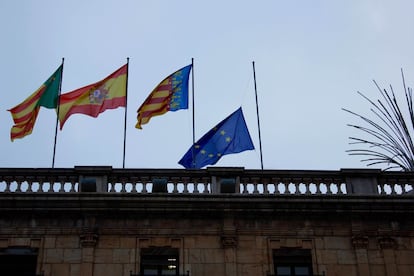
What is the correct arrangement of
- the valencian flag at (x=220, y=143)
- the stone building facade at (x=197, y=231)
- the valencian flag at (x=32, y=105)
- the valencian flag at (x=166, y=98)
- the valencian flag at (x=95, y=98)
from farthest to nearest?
the valencian flag at (x=166, y=98) < the valencian flag at (x=95, y=98) < the valencian flag at (x=32, y=105) < the valencian flag at (x=220, y=143) < the stone building facade at (x=197, y=231)

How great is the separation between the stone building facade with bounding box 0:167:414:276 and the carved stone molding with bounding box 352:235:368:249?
3 cm

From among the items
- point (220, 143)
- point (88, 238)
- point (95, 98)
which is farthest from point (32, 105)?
point (220, 143)

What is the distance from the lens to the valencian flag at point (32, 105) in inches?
1041

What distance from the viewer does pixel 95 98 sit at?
1079 inches

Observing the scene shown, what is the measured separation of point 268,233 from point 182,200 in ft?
9.85

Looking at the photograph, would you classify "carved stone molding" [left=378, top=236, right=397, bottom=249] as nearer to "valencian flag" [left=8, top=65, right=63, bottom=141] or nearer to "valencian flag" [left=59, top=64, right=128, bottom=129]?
"valencian flag" [left=59, top=64, right=128, bottom=129]

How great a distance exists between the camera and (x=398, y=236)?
75.0 feet

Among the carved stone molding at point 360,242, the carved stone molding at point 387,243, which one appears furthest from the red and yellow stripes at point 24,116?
the carved stone molding at point 387,243

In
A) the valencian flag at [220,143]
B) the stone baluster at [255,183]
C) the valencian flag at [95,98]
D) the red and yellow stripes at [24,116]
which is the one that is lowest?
the stone baluster at [255,183]

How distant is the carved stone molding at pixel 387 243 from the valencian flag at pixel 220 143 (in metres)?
6.49

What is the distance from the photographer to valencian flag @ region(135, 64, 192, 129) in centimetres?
2728

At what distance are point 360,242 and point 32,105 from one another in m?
13.3

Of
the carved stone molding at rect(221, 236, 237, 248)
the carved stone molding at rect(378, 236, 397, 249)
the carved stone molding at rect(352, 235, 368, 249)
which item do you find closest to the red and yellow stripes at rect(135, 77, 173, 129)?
the carved stone molding at rect(221, 236, 237, 248)

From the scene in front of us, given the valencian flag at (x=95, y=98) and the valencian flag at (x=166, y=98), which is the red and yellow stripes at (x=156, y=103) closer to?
the valencian flag at (x=166, y=98)
